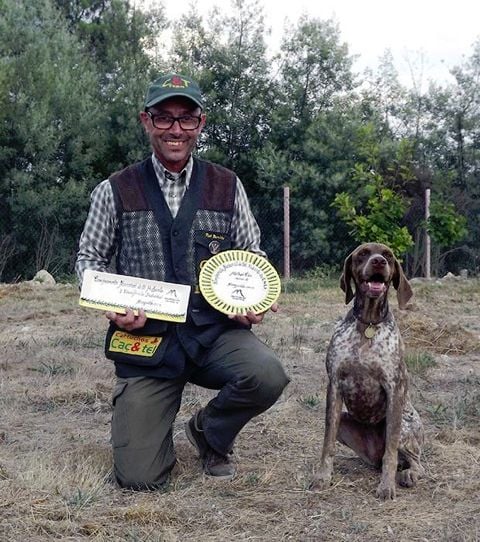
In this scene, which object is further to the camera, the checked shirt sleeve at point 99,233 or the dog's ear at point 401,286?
the checked shirt sleeve at point 99,233

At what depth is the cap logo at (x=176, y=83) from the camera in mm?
3764

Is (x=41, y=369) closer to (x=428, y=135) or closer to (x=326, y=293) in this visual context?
(x=326, y=293)

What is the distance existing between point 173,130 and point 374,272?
119cm

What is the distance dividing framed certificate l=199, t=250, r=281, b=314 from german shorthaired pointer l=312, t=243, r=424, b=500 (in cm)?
40

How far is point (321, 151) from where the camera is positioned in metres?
16.6

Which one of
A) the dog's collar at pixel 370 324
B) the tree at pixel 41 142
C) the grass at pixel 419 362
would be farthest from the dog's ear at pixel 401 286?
the tree at pixel 41 142

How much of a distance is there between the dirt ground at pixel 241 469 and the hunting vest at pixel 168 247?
608 mm

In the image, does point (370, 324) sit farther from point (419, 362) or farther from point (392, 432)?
point (419, 362)

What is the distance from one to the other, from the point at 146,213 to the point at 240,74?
48.6 feet

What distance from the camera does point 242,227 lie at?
400 centimetres

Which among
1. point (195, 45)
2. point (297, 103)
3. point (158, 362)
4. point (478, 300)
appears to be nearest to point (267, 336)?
point (158, 362)

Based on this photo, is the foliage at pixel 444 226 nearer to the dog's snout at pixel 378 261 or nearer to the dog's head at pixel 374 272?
the dog's head at pixel 374 272

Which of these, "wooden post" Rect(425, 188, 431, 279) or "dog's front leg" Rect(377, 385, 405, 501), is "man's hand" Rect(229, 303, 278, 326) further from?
"wooden post" Rect(425, 188, 431, 279)

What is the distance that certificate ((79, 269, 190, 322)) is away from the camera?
3615mm
